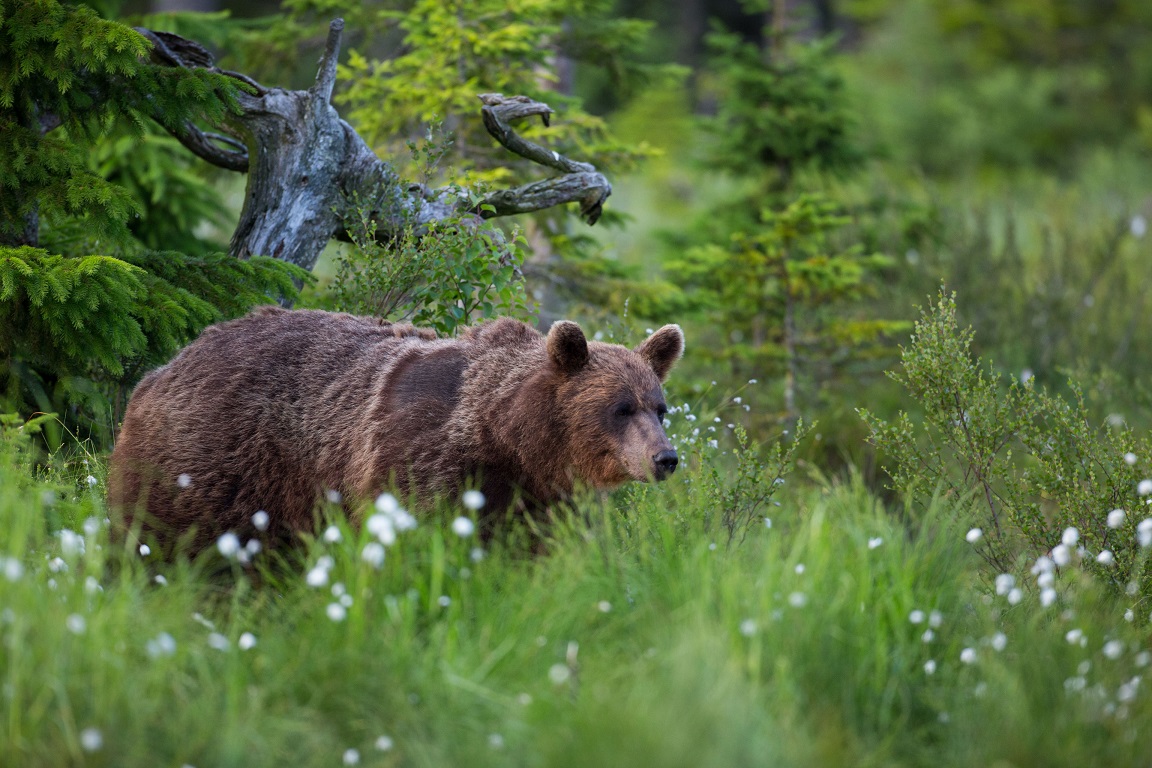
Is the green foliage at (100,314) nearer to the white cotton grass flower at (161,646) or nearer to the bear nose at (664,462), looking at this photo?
the white cotton grass flower at (161,646)

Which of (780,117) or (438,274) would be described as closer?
(438,274)

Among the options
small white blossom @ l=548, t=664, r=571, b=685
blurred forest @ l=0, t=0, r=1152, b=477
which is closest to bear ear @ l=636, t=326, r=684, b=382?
blurred forest @ l=0, t=0, r=1152, b=477

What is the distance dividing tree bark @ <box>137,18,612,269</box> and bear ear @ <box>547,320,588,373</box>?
6.16 feet

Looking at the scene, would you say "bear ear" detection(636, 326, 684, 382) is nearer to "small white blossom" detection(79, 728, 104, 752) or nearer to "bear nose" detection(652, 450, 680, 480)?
"bear nose" detection(652, 450, 680, 480)

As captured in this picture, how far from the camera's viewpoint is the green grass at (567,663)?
3367mm

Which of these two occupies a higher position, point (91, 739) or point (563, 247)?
point (91, 739)

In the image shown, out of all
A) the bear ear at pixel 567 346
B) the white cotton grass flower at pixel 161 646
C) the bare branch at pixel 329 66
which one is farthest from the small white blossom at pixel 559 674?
the bare branch at pixel 329 66

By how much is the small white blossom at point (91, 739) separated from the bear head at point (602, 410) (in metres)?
2.55

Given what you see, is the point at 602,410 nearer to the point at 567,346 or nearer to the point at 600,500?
the point at 567,346

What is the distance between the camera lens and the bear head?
5.30 m

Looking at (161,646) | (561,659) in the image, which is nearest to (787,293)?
(561,659)

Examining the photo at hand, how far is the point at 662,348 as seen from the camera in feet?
19.2

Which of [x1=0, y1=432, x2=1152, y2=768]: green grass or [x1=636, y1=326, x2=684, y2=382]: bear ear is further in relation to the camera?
[x1=636, y1=326, x2=684, y2=382]: bear ear

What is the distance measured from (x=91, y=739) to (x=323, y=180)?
182 inches
